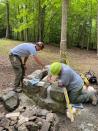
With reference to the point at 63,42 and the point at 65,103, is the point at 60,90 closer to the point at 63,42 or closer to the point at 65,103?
the point at 65,103

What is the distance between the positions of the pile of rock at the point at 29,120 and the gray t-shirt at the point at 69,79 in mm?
928

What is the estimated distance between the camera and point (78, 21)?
3403 centimetres

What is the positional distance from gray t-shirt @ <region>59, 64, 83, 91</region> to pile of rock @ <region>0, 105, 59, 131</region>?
928 mm

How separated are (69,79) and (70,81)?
0.13 meters

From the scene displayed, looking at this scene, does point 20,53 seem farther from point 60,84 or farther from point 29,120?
point 29,120

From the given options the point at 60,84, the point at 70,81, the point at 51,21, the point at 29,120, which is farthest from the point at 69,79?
the point at 51,21

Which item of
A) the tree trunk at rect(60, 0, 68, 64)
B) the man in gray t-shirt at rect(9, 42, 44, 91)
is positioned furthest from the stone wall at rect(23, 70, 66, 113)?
the tree trunk at rect(60, 0, 68, 64)

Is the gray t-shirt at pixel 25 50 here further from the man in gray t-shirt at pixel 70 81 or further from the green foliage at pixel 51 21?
the green foliage at pixel 51 21

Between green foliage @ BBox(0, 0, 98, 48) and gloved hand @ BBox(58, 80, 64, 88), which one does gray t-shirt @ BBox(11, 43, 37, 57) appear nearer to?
gloved hand @ BBox(58, 80, 64, 88)

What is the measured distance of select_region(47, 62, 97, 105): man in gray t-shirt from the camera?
7871 millimetres

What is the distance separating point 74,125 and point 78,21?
27166 millimetres

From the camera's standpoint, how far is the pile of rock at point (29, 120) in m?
7.34

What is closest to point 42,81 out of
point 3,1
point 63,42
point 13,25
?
point 63,42

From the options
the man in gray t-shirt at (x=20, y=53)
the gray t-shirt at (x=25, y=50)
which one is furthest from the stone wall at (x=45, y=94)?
the gray t-shirt at (x=25, y=50)
